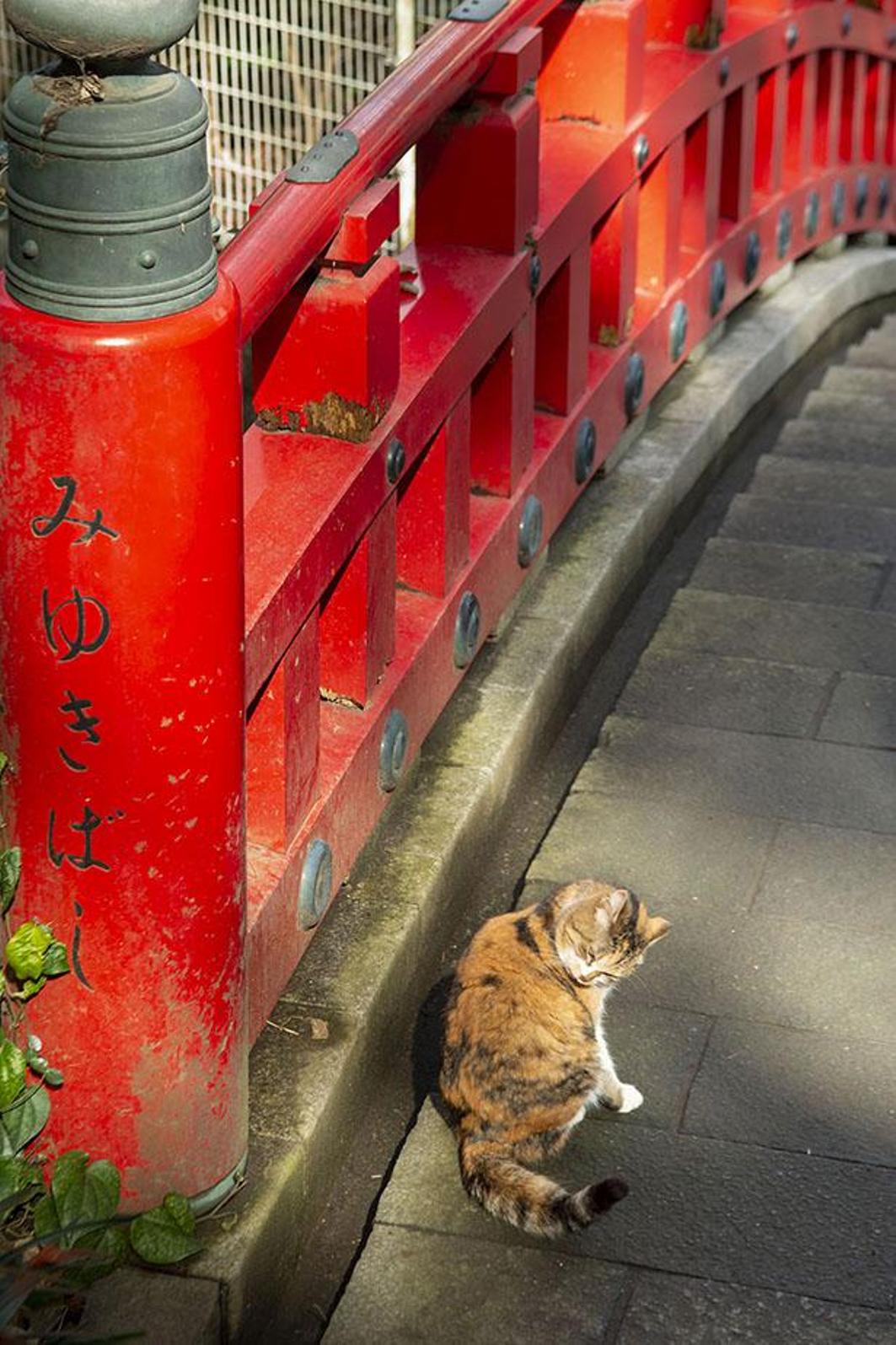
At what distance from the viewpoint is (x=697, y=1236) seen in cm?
321

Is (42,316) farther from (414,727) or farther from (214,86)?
(214,86)

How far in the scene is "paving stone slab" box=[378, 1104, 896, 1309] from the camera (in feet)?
10.3

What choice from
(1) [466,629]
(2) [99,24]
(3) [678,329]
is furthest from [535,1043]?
(3) [678,329]

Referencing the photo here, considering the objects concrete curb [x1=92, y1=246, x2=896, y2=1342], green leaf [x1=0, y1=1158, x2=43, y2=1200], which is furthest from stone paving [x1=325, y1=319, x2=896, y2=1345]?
green leaf [x1=0, y1=1158, x2=43, y2=1200]

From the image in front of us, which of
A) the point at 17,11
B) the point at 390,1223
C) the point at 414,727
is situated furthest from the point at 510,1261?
the point at 17,11

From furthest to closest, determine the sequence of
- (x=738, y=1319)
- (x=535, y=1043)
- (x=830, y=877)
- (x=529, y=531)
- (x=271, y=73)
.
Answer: (x=271, y=73), (x=529, y=531), (x=830, y=877), (x=535, y=1043), (x=738, y=1319)

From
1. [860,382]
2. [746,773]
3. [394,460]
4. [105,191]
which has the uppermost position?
[105,191]

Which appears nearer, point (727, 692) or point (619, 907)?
point (619, 907)

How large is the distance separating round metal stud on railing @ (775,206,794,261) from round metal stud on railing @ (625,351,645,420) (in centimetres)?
164

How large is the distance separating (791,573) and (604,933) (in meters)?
1.98

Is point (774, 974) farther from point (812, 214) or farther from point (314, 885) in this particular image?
point (812, 214)

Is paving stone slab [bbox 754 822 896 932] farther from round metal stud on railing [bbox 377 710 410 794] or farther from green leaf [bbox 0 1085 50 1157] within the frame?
green leaf [bbox 0 1085 50 1157]

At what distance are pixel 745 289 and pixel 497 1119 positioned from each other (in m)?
3.66

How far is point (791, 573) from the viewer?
17.4ft
